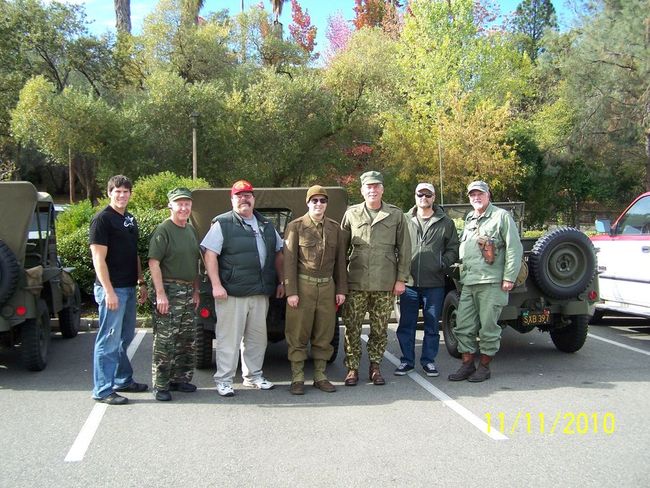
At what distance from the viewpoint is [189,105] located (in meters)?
22.1

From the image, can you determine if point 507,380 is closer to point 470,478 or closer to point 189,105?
point 470,478

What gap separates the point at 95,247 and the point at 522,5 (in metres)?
53.1

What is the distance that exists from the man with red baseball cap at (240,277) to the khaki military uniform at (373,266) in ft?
2.35

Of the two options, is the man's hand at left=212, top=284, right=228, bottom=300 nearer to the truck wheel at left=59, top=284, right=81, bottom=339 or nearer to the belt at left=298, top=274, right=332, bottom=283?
the belt at left=298, top=274, right=332, bottom=283

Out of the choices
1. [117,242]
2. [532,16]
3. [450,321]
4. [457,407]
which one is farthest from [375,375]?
[532,16]

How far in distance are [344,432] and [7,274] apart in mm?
3583

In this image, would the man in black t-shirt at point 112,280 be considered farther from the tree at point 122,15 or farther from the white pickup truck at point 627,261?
the tree at point 122,15

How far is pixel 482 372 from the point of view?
231 inches

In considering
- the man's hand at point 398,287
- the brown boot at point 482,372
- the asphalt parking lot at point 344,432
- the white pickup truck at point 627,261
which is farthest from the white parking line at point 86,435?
the white pickup truck at point 627,261

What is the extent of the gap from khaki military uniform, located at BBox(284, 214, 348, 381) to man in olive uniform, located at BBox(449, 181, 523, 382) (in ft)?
4.36

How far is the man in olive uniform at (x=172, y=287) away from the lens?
16.8 ft

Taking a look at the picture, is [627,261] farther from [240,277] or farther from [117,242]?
[117,242]

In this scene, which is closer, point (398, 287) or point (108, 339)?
point (108, 339)

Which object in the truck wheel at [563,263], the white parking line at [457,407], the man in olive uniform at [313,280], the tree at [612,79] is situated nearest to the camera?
the white parking line at [457,407]
